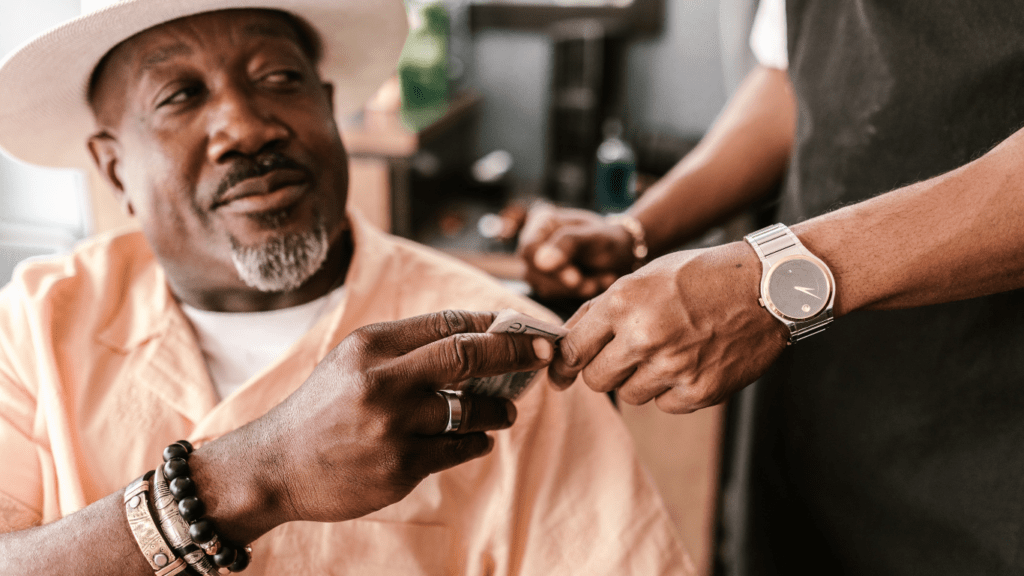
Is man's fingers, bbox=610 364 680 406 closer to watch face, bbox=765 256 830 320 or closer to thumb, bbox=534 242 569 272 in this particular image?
watch face, bbox=765 256 830 320

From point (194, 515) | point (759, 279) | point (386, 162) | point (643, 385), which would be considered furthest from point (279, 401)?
point (386, 162)

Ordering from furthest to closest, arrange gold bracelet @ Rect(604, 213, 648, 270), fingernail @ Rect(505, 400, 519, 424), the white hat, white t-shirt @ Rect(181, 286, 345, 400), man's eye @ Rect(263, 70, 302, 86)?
gold bracelet @ Rect(604, 213, 648, 270)
white t-shirt @ Rect(181, 286, 345, 400)
man's eye @ Rect(263, 70, 302, 86)
the white hat
fingernail @ Rect(505, 400, 519, 424)

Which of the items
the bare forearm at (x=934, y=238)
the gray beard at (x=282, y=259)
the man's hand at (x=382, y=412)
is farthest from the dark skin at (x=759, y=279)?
the gray beard at (x=282, y=259)

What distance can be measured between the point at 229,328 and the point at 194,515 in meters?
0.51

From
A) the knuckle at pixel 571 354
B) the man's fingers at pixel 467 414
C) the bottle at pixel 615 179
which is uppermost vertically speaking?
the knuckle at pixel 571 354

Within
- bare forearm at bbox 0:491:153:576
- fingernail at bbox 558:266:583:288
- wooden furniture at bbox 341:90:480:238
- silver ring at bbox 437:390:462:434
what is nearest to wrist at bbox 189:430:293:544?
bare forearm at bbox 0:491:153:576

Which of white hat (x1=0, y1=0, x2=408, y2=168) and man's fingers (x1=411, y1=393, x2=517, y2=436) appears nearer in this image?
man's fingers (x1=411, y1=393, x2=517, y2=436)

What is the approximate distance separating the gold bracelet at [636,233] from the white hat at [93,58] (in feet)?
1.88

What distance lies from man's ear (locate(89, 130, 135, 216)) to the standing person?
0.75 meters

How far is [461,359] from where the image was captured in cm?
89

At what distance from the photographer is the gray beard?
1226 millimetres

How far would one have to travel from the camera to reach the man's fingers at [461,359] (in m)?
0.88

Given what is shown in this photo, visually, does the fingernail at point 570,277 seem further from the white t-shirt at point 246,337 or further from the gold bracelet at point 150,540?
the gold bracelet at point 150,540

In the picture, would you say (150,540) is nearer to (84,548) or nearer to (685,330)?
(84,548)
